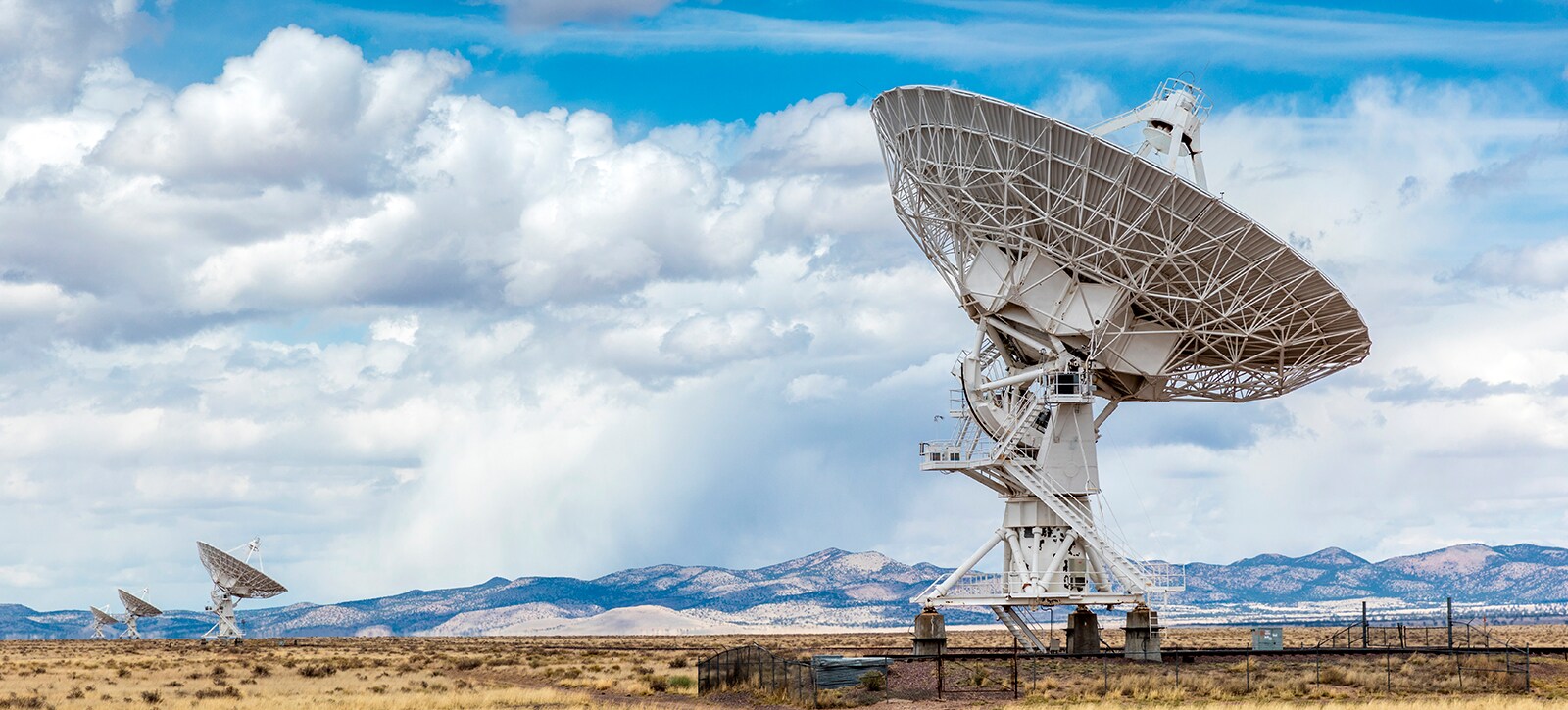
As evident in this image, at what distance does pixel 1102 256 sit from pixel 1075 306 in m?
2.13

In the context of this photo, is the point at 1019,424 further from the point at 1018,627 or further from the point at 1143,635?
the point at 1143,635

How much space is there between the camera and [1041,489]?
47.2m

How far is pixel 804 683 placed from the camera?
3553 cm

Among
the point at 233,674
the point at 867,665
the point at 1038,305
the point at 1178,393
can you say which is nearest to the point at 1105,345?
the point at 1038,305

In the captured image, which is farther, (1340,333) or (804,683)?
(1340,333)

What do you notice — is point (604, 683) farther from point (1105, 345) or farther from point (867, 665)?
point (1105, 345)

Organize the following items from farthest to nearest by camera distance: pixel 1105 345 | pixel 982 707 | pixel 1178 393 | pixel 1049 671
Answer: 1. pixel 1178 393
2. pixel 1105 345
3. pixel 1049 671
4. pixel 982 707

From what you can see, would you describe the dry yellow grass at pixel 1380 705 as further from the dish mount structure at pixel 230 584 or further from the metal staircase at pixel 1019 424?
the dish mount structure at pixel 230 584

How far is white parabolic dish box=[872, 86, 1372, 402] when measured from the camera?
42906 millimetres

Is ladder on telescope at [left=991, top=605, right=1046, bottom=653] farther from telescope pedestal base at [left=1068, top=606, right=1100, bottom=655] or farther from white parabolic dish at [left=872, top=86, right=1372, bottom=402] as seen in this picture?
white parabolic dish at [left=872, top=86, right=1372, bottom=402]

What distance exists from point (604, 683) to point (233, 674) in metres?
14.6

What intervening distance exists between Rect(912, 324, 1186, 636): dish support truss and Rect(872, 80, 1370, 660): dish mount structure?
6 centimetres

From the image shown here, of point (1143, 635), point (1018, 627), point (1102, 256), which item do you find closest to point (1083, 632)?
point (1018, 627)

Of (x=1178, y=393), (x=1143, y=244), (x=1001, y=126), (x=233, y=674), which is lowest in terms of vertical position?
(x=233, y=674)
